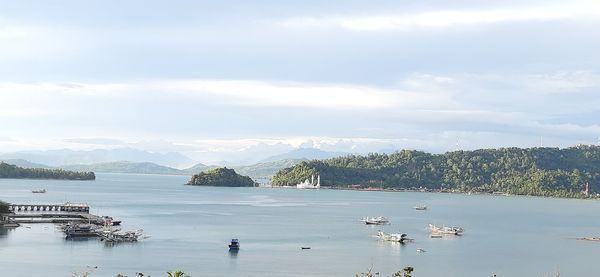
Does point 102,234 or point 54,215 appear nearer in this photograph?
point 102,234

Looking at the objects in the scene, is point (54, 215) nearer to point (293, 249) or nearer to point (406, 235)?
point (293, 249)

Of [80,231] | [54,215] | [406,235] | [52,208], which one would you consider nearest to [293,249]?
[406,235]

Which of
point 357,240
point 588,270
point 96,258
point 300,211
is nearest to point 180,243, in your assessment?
point 96,258

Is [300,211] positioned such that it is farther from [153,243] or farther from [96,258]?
[96,258]

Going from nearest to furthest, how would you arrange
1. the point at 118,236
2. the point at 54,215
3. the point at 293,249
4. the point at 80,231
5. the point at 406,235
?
the point at 293,249 < the point at 118,236 < the point at 80,231 < the point at 406,235 < the point at 54,215

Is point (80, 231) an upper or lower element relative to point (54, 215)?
lower

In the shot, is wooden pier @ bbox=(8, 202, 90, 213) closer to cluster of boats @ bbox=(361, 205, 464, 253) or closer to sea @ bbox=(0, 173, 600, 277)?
sea @ bbox=(0, 173, 600, 277)

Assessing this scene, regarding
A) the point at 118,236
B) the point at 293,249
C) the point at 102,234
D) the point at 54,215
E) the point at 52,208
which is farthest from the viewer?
the point at 52,208

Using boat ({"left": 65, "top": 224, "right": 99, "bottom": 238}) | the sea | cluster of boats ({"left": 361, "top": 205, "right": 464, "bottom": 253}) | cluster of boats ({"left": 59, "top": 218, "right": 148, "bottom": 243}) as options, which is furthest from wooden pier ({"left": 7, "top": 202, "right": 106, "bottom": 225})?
cluster of boats ({"left": 361, "top": 205, "right": 464, "bottom": 253})

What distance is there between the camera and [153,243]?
72562mm

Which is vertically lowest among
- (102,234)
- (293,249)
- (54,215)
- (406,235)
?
(293,249)

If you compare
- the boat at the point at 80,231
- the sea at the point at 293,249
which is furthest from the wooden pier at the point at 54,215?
the boat at the point at 80,231

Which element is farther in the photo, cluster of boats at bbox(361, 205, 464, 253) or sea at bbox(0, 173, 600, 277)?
cluster of boats at bbox(361, 205, 464, 253)

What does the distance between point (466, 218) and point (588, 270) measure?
59.6 meters
